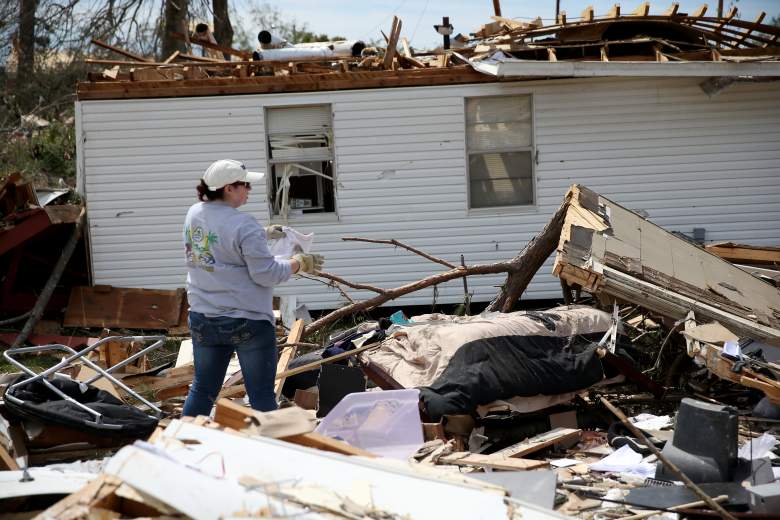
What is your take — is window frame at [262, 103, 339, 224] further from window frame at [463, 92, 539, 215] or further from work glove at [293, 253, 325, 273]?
work glove at [293, 253, 325, 273]

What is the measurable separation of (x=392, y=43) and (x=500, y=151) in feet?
6.49

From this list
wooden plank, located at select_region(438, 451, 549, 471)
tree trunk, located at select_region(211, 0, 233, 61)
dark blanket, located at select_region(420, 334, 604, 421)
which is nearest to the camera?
wooden plank, located at select_region(438, 451, 549, 471)

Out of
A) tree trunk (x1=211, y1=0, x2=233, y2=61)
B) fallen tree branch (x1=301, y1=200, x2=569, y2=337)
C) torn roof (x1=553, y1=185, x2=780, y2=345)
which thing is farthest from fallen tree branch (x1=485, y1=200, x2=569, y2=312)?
tree trunk (x1=211, y1=0, x2=233, y2=61)

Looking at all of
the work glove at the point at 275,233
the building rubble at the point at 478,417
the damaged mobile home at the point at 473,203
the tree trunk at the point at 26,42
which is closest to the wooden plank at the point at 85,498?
the building rubble at the point at 478,417

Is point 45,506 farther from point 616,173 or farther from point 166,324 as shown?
point 616,173

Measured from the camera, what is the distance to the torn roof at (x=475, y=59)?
11242 millimetres

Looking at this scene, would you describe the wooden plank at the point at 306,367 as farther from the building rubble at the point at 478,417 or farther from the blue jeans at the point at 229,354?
the blue jeans at the point at 229,354

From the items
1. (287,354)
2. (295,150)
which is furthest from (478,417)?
(295,150)

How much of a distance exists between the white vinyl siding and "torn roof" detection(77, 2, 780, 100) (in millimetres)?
273

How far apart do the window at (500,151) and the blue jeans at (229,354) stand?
6.99 m

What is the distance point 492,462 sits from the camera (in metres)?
5.34

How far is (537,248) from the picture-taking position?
8398 mm

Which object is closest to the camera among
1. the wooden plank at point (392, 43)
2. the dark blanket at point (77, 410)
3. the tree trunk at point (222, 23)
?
the dark blanket at point (77, 410)

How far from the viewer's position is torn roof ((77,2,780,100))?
443 inches
